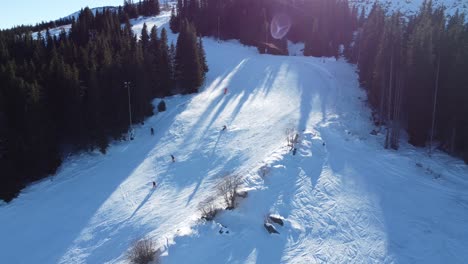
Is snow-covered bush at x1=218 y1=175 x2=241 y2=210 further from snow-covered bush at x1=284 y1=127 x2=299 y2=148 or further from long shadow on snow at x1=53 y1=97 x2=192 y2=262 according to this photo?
snow-covered bush at x1=284 y1=127 x2=299 y2=148

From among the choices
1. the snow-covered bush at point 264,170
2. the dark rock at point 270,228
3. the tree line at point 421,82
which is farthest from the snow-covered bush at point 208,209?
the tree line at point 421,82

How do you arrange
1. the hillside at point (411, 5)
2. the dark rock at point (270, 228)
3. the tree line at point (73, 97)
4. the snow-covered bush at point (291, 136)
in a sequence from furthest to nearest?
1. the hillside at point (411, 5)
2. the snow-covered bush at point (291, 136)
3. the tree line at point (73, 97)
4. the dark rock at point (270, 228)

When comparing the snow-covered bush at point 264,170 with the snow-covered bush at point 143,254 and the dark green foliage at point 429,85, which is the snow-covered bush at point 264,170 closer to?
the snow-covered bush at point 143,254

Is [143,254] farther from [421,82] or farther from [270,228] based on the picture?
[421,82]

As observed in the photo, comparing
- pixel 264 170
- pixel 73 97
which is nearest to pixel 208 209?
pixel 264 170

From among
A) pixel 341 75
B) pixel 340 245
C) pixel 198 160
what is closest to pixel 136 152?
pixel 198 160

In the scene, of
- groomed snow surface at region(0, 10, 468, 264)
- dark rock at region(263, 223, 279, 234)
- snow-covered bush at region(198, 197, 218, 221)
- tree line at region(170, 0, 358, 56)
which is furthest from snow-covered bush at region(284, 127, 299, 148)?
tree line at region(170, 0, 358, 56)
